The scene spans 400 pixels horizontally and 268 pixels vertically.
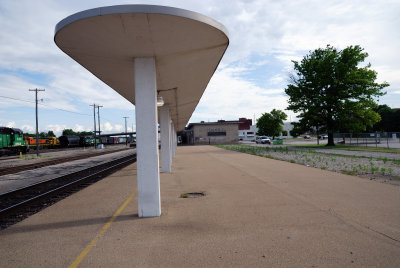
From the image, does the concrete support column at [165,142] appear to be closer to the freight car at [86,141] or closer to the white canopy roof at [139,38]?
the white canopy roof at [139,38]

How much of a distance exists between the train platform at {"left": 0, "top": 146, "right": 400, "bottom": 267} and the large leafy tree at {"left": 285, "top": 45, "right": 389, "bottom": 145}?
2852cm

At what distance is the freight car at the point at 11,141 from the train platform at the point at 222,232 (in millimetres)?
31370

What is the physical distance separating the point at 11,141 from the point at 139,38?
36950 millimetres

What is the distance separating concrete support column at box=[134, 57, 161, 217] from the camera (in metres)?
5.95

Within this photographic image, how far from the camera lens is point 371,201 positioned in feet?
22.0

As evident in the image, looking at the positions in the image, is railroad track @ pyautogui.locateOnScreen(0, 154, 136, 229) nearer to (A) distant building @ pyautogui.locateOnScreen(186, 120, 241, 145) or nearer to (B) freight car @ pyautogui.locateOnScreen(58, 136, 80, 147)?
(B) freight car @ pyautogui.locateOnScreen(58, 136, 80, 147)

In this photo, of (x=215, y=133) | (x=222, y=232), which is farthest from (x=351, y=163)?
(x=215, y=133)

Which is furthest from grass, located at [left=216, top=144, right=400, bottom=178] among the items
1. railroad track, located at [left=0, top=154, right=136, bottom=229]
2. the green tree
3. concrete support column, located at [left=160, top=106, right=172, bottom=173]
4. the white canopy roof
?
the green tree

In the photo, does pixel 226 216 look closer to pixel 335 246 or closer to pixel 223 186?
pixel 335 246

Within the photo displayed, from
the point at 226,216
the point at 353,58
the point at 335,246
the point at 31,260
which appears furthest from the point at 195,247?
the point at 353,58

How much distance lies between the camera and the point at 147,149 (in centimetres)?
599

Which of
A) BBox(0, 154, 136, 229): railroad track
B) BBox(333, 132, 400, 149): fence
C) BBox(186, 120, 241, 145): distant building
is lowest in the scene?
BBox(0, 154, 136, 229): railroad track

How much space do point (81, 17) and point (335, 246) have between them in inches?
214

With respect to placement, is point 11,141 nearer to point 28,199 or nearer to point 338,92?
point 28,199
